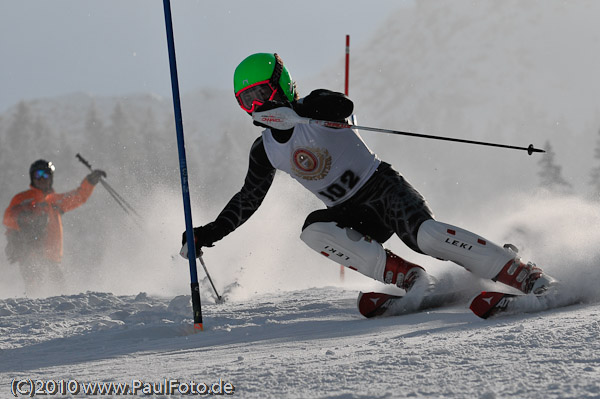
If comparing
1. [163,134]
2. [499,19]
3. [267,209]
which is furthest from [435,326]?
[499,19]

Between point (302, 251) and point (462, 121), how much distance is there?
8693cm

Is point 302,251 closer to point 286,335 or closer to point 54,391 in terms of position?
point 286,335

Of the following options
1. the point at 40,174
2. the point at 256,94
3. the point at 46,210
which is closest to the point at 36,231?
the point at 46,210

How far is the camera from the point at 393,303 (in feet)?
11.0

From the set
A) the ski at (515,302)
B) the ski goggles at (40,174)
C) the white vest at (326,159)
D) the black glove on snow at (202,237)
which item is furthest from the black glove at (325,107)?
the ski goggles at (40,174)

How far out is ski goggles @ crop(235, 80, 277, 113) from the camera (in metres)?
3.84

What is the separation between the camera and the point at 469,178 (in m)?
63.9

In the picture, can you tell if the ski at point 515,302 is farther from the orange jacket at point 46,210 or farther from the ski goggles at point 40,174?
the ski goggles at point 40,174

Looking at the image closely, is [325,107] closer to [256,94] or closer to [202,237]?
[256,94]

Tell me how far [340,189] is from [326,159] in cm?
21

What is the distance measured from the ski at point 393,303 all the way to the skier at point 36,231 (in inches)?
241

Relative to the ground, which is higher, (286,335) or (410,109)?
(410,109)

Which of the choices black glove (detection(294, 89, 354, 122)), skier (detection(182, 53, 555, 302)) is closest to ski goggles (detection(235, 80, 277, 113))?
skier (detection(182, 53, 555, 302))

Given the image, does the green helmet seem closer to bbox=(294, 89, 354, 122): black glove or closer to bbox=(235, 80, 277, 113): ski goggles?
bbox=(235, 80, 277, 113): ski goggles
